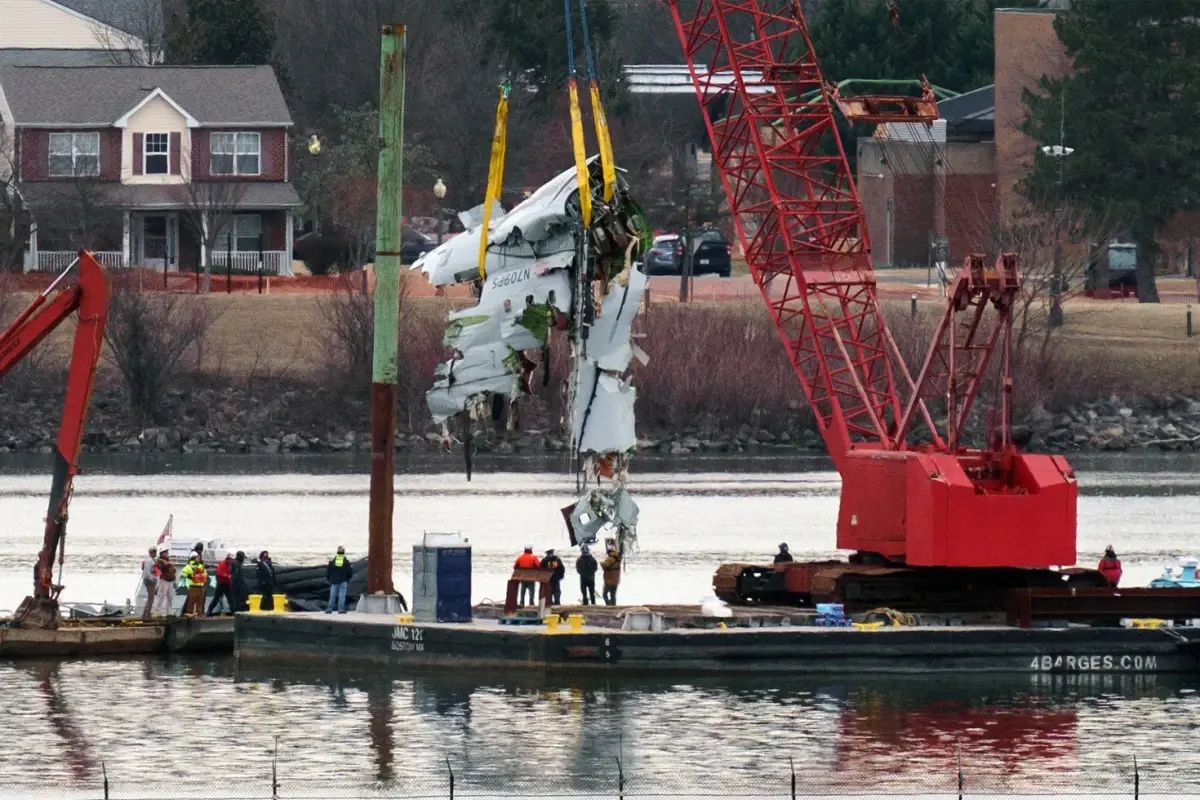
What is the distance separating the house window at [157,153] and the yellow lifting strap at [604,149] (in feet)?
237

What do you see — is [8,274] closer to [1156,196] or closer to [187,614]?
[1156,196]

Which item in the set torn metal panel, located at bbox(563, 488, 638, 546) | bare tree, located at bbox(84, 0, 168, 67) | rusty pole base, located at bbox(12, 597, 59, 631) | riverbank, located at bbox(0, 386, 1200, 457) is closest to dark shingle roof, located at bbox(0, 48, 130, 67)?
bare tree, located at bbox(84, 0, 168, 67)

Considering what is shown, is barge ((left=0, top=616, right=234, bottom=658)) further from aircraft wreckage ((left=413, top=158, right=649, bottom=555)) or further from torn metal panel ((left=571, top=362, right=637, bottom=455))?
torn metal panel ((left=571, top=362, right=637, bottom=455))

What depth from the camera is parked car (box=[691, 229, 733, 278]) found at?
375 feet

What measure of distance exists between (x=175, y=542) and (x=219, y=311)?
178 ft

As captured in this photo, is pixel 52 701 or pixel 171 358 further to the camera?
pixel 171 358

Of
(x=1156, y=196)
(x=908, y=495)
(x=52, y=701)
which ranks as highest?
(x=1156, y=196)

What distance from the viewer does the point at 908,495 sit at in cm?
4600

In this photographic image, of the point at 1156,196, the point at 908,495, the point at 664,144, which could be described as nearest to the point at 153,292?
the point at 664,144

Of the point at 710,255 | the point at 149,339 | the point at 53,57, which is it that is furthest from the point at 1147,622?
the point at 53,57

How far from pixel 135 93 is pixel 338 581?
67.5 m

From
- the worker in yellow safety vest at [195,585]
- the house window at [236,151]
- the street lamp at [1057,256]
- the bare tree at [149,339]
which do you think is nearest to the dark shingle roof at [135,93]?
the house window at [236,151]

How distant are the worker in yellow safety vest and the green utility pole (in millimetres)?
3963

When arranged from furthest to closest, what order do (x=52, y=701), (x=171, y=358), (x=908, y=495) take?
(x=171, y=358)
(x=908, y=495)
(x=52, y=701)
